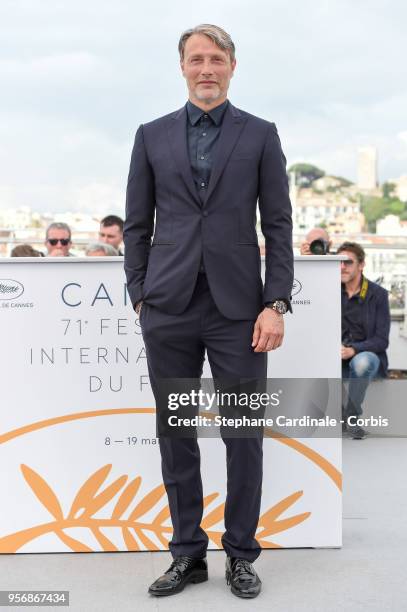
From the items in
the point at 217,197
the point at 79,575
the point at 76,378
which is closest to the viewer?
the point at 217,197

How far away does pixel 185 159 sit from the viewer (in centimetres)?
324

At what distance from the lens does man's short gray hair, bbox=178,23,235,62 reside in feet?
10.6

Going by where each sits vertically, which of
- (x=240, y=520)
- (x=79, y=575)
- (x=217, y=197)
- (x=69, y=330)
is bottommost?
(x=79, y=575)

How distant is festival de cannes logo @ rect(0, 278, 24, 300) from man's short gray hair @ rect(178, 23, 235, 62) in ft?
3.61

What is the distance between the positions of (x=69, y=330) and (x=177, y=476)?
2.46ft

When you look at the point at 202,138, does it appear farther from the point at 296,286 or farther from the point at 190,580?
the point at 190,580

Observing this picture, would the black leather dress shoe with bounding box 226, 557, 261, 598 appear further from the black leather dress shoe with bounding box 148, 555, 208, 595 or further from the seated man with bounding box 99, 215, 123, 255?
the seated man with bounding box 99, 215, 123, 255

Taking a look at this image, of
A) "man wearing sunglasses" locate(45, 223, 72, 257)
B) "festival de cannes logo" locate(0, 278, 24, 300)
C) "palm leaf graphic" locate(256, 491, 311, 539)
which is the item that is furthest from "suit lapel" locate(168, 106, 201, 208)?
"man wearing sunglasses" locate(45, 223, 72, 257)

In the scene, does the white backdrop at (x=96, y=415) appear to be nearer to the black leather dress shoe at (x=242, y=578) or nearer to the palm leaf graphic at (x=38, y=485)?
the palm leaf graphic at (x=38, y=485)

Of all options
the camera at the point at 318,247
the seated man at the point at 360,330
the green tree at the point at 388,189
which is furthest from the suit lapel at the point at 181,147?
the green tree at the point at 388,189

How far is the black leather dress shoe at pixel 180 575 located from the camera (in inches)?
132

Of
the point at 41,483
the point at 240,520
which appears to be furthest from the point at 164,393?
the point at 41,483

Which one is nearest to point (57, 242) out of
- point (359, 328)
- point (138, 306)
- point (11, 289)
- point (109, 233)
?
point (109, 233)

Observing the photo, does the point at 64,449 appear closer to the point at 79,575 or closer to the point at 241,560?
the point at 79,575
